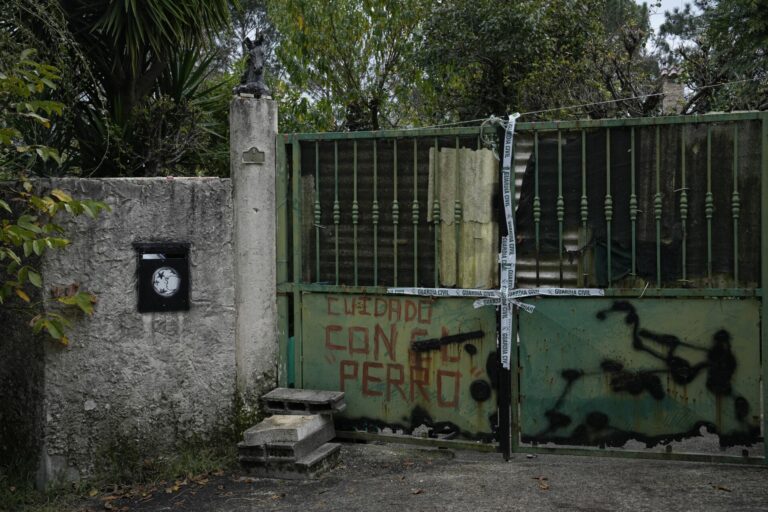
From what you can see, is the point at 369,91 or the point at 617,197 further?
the point at 369,91

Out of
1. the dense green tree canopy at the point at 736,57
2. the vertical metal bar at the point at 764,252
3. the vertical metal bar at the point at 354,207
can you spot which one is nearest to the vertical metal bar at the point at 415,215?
the vertical metal bar at the point at 354,207

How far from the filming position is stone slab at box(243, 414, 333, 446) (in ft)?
14.9

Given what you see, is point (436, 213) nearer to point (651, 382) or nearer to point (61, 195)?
point (651, 382)

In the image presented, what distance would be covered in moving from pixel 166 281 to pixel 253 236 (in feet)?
2.05

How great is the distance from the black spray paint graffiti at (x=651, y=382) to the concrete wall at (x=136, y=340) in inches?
83.6

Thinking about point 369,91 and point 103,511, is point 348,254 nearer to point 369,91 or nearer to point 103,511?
point 103,511

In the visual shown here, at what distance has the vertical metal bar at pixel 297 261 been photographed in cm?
511

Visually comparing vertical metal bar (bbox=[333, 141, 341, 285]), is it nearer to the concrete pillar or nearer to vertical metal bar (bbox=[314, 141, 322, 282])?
vertical metal bar (bbox=[314, 141, 322, 282])

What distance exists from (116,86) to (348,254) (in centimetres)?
396

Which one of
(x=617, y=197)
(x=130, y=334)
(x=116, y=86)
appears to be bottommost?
(x=130, y=334)

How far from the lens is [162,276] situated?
4.88m

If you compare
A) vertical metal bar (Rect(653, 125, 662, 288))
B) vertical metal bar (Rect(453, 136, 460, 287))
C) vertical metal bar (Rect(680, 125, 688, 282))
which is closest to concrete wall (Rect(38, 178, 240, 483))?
vertical metal bar (Rect(453, 136, 460, 287))

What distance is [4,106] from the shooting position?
471cm

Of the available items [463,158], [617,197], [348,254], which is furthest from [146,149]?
[617,197]
